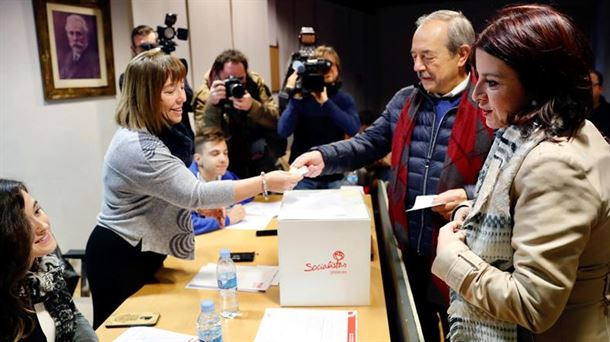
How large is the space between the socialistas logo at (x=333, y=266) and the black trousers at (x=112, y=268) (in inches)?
23.9

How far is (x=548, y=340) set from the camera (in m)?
0.97

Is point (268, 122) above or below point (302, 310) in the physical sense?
above

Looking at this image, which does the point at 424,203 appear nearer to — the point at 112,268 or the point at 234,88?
the point at 112,268

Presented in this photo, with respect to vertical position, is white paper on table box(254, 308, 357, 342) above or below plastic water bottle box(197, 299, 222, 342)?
below

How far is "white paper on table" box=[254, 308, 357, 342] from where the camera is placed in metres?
1.30

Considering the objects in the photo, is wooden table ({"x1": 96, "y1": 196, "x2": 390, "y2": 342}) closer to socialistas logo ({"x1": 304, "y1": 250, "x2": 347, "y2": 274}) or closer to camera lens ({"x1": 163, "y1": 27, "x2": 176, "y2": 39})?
socialistas logo ({"x1": 304, "y1": 250, "x2": 347, "y2": 274})

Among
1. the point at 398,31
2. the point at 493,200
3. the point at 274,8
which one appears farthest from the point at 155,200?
the point at 398,31

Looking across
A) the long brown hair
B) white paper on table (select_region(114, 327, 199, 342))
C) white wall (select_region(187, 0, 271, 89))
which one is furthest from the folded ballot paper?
white wall (select_region(187, 0, 271, 89))

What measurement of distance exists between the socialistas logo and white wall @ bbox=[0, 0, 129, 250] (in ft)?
6.34

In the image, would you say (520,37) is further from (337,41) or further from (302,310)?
(337,41)

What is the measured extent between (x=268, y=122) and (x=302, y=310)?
1.65 m

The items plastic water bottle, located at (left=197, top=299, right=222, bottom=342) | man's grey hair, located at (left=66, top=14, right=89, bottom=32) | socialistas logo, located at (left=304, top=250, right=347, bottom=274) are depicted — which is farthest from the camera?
man's grey hair, located at (left=66, top=14, right=89, bottom=32)

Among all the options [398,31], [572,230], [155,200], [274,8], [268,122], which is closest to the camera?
[572,230]

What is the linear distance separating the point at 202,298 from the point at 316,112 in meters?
1.46
